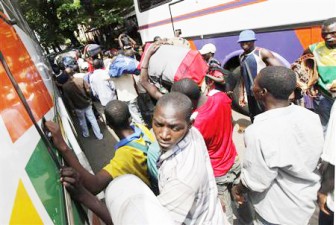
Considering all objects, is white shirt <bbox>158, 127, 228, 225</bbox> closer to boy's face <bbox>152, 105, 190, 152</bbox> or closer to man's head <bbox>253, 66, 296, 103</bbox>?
boy's face <bbox>152, 105, 190, 152</bbox>

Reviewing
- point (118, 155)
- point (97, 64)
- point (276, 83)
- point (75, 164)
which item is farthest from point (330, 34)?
point (97, 64)

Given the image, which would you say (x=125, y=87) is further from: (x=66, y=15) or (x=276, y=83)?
(x=66, y=15)

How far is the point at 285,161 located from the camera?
1561 millimetres

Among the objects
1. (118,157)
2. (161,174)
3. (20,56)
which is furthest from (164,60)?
(161,174)

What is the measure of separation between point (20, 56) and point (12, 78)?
484 millimetres

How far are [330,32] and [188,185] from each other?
2380 mm

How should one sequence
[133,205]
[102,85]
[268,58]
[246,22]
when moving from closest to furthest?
1. [133,205]
2. [268,58]
3. [246,22]
4. [102,85]

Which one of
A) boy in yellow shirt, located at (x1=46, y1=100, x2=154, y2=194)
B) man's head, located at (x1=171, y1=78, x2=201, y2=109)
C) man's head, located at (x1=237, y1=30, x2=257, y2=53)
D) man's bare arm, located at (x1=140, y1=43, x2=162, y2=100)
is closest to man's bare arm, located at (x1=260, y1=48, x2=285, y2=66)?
man's head, located at (x1=237, y1=30, x2=257, y2=53)

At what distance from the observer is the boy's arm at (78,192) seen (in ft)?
4.05

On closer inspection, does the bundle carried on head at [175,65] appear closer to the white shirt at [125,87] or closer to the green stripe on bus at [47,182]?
the green stripe on bus at [47,182]

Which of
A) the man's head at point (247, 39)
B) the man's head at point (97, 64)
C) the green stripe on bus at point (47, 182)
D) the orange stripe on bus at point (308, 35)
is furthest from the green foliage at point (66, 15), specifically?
the green stripe on bus at point (47, 182)

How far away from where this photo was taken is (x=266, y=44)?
4137mm

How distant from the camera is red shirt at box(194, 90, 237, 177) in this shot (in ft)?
7.07

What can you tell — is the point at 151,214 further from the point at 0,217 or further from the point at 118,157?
the point at 118,157
